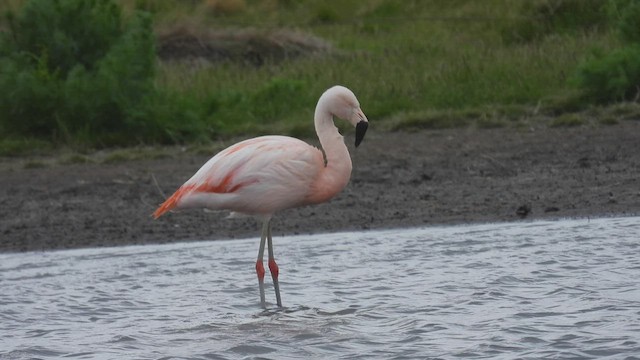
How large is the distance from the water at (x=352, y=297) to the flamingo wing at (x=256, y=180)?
0.57 m

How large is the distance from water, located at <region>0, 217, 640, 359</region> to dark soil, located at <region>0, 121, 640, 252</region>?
0.29 meters

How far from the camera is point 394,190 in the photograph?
9961 millimetres

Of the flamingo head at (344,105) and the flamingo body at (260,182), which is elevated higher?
the flamingo head at (344,105)

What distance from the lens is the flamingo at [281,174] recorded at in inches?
281

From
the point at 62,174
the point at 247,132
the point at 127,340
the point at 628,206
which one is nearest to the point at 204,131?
the point at 247,132

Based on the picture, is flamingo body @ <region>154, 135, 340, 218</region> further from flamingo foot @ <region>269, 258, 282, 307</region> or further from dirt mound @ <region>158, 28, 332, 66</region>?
dirt mound @ <region>158, 28, 332, 66</region>

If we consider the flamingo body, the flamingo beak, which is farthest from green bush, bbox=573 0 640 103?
the flamingo body

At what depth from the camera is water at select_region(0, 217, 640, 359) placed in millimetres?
6340

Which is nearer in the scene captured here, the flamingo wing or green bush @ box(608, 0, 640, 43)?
the flamingo wing

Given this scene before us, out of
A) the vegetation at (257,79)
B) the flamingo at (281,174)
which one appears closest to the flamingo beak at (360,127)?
the flamingo at (281,174)

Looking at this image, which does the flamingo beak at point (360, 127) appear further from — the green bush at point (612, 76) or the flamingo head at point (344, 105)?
the green bush at point (612, 76)

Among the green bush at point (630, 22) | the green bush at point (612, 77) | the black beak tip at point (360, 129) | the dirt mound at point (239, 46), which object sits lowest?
the black beak tip at point (360, 129)

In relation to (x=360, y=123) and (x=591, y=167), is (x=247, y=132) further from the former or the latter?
(x=360, y=123)

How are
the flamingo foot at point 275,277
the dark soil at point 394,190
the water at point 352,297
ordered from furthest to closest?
the dark soil at point 394,190, the flamingo foot at point 275,277, the water at point 352,297
